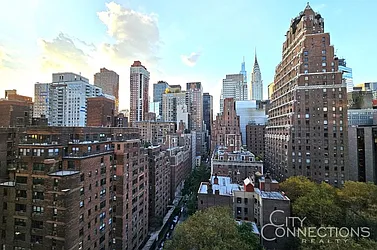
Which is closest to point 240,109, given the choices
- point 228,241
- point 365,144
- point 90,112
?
point 365,144

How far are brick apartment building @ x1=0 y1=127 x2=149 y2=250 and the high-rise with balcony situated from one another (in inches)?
2127

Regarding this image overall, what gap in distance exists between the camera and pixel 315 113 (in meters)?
63.8

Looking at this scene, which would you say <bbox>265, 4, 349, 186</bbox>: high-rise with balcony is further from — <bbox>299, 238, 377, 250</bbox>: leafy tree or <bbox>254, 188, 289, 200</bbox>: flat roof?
<bbox>299, 238, 377, 250</bbox>: leafy tree

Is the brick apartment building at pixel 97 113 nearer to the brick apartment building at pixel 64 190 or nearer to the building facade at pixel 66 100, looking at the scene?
the brick apartment building at pixel 64 190

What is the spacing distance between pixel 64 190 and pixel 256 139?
355 feet

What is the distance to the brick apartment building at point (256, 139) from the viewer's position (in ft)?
389

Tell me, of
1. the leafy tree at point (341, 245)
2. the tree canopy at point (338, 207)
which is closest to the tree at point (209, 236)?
the leafy tree at point (341, 245)

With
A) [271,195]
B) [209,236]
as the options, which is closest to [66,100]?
[271,195]

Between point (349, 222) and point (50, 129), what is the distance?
54194 mm

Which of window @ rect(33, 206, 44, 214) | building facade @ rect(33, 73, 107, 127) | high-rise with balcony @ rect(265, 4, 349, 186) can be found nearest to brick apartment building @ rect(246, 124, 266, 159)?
high-rise with balcony @ rect(265, 4, 349, 186)

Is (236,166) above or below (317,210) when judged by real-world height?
above

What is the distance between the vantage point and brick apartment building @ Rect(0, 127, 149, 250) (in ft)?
100

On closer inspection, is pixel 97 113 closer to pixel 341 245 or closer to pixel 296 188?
pixel 341 245

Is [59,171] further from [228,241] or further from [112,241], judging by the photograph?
[228,241]
